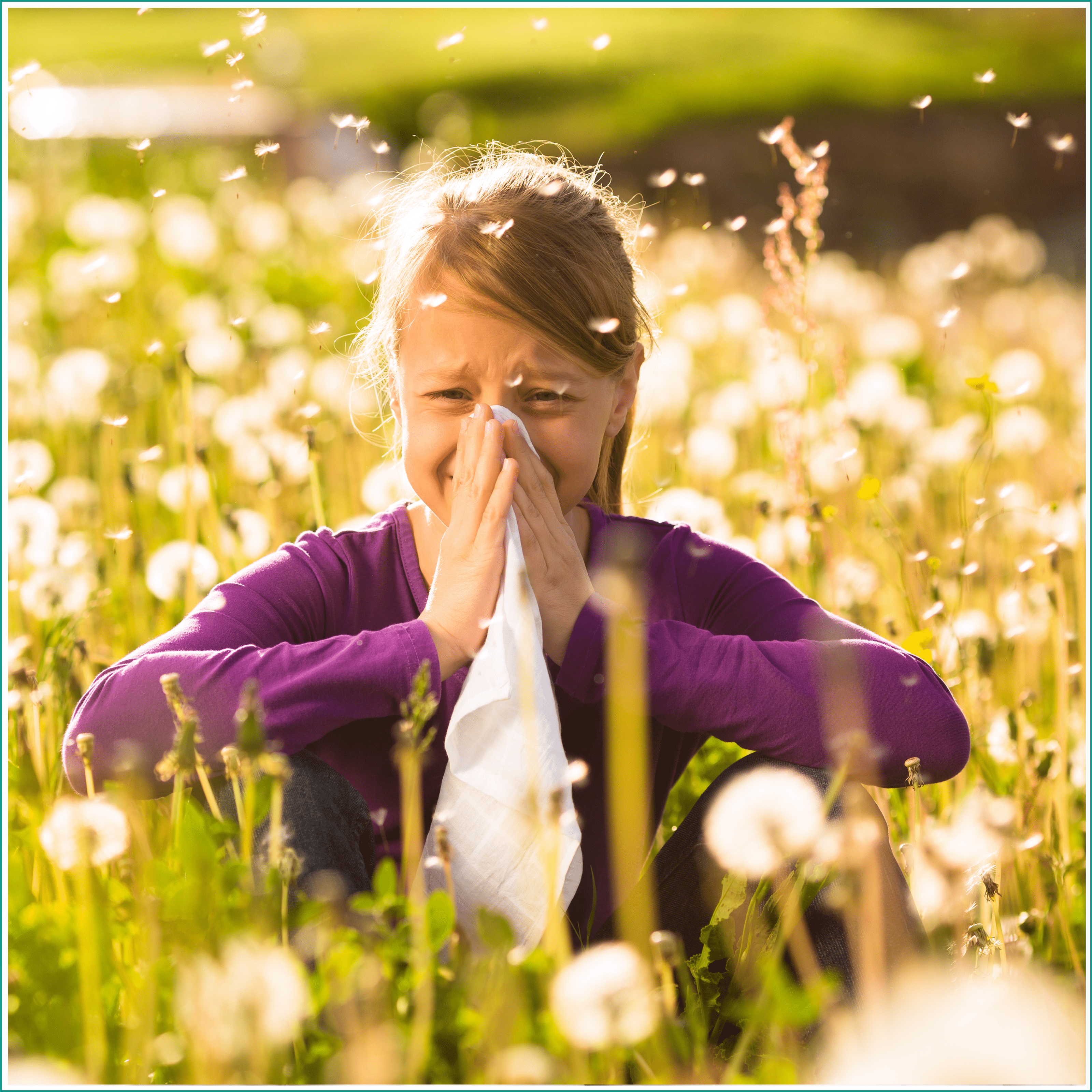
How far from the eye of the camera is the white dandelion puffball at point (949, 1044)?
1.81 ft

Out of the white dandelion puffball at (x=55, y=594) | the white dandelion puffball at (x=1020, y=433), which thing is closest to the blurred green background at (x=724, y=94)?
the white dandelion puffball at (x=1020, y=433)

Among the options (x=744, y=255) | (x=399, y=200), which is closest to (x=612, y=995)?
(x=399, y=200)

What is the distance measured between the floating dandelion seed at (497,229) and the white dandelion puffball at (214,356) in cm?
150

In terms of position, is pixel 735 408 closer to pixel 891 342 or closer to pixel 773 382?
pixel 773 382

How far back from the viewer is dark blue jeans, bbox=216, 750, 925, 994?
3.25 feet

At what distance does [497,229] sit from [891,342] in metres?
2.14

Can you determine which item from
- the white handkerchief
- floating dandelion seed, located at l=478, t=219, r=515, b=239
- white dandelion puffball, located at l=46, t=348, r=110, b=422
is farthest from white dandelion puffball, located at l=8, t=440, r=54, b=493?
the white handkerchief

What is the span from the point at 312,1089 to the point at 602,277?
91cm

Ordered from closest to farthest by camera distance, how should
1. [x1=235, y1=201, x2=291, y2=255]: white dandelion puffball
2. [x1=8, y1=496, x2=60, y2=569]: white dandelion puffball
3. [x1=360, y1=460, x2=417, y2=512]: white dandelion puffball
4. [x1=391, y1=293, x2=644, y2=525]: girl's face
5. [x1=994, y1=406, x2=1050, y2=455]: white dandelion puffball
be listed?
1. [x1=391, y1=293, x2=644, y2=525]: girl's face
2. [x1=8, y1=496, x2=60, y2=569]: white dandelion puffball
3. [x1=360, y1=460, x2=417, y2=512]: white dandelion puffball
4. [x1=994, y1=406, x2=1050, y2=455]: white dandelion puffball
5. [x1=235, y1=201, x2=291, y2=255]: white dandelion puffball

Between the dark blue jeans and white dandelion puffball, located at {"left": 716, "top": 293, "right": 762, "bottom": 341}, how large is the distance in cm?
218

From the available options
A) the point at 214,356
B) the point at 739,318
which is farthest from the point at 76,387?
the point at 739,318

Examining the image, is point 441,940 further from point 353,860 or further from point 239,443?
point 239,443

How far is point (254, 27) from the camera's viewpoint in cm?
98

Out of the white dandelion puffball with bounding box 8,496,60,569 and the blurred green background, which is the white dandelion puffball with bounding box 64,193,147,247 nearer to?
the blurred green background
